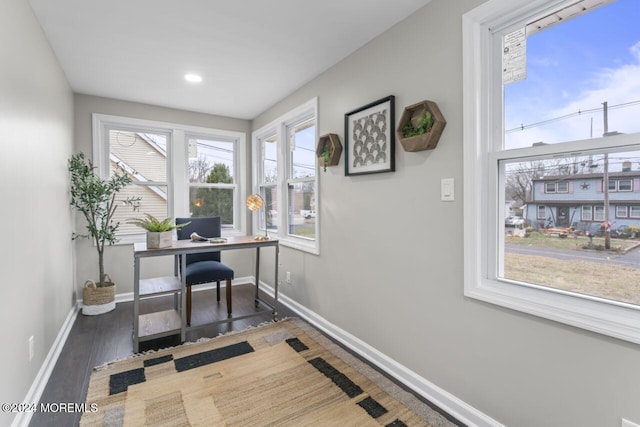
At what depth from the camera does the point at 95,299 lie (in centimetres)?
332

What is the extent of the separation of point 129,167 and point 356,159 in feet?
9.88

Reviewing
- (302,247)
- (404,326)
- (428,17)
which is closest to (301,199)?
(302,247)

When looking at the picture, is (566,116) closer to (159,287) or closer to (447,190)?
(447,190)

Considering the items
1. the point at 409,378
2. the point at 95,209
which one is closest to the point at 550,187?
the point at 409,378

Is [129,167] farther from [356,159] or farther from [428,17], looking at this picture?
[428,17]

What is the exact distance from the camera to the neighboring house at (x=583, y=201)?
128 cm

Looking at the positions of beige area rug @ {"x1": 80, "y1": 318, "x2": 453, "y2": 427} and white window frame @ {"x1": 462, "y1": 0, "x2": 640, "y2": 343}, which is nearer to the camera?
white window frame @ {"x1": 462, "y1": 0, "x2": 640, "y2": 343}

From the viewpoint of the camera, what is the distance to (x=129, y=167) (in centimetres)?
394

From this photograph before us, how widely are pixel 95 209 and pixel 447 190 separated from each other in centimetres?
347

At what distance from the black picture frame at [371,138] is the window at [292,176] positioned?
1.84 ft

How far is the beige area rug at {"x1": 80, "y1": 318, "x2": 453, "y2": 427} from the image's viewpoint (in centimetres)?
176

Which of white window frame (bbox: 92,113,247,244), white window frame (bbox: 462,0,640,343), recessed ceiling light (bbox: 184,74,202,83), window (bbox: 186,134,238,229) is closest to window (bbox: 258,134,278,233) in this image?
white window frame (bbox: 92,113,247,244)

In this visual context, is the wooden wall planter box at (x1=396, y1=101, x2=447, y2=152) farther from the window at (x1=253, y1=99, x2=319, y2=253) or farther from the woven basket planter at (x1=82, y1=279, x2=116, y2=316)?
the woven basket planter at (x1=82, y1=279, x2=116, y2=316)

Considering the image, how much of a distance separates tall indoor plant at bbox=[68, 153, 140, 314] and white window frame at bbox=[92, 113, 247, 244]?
0.26 meters
